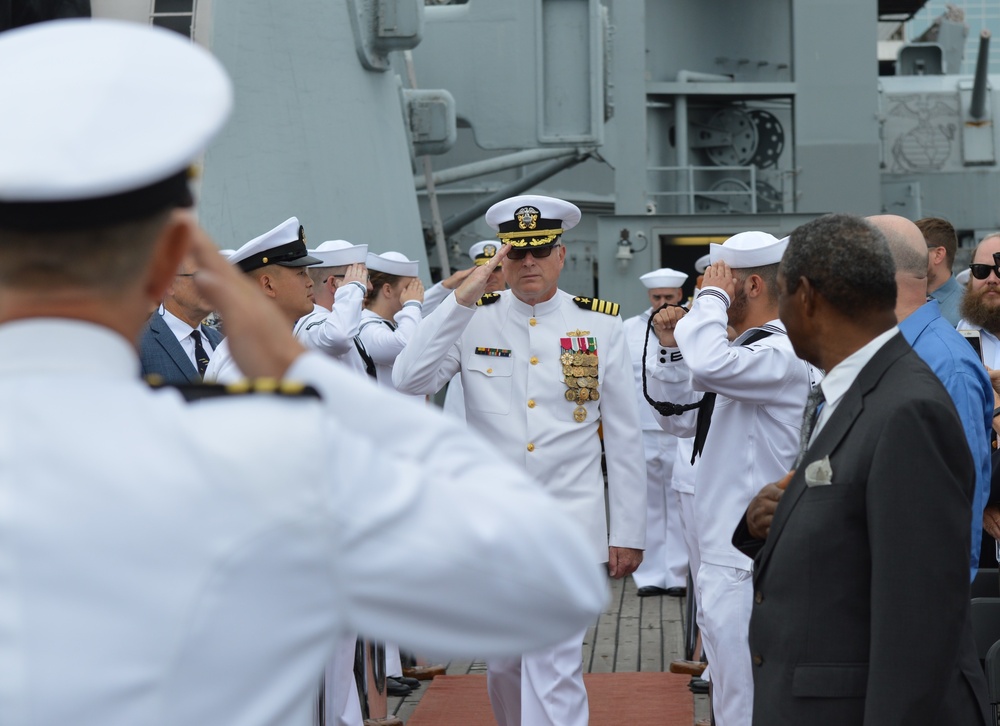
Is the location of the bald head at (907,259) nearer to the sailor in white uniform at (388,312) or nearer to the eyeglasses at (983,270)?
the eyeglasses at (983,270)

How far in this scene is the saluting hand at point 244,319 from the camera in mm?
1131

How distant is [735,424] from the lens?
3.79m

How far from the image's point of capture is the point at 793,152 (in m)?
14.5

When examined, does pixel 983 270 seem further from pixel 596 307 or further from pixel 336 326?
pixel 336 326

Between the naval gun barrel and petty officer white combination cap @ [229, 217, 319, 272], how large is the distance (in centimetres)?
1342

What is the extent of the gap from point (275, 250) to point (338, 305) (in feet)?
2.89

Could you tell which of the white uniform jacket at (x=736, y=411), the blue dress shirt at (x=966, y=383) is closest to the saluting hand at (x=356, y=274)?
the white uniform jacket at (x=736, y=411)

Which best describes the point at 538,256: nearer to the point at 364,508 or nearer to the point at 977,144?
the point at 364,508

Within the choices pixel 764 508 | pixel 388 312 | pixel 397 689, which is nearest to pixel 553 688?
pixel 397 689

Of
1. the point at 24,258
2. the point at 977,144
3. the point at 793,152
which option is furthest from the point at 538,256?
the point at 977,144

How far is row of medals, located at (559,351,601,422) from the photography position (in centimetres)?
420

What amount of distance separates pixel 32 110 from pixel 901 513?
1546mm

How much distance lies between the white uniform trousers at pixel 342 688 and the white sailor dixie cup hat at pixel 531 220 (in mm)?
1423

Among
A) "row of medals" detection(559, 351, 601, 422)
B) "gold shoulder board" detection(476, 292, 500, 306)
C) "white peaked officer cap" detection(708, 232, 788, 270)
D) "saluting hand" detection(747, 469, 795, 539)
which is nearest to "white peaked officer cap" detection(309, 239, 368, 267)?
"gold shoulder board" detection(476, 292, 500, 306)
